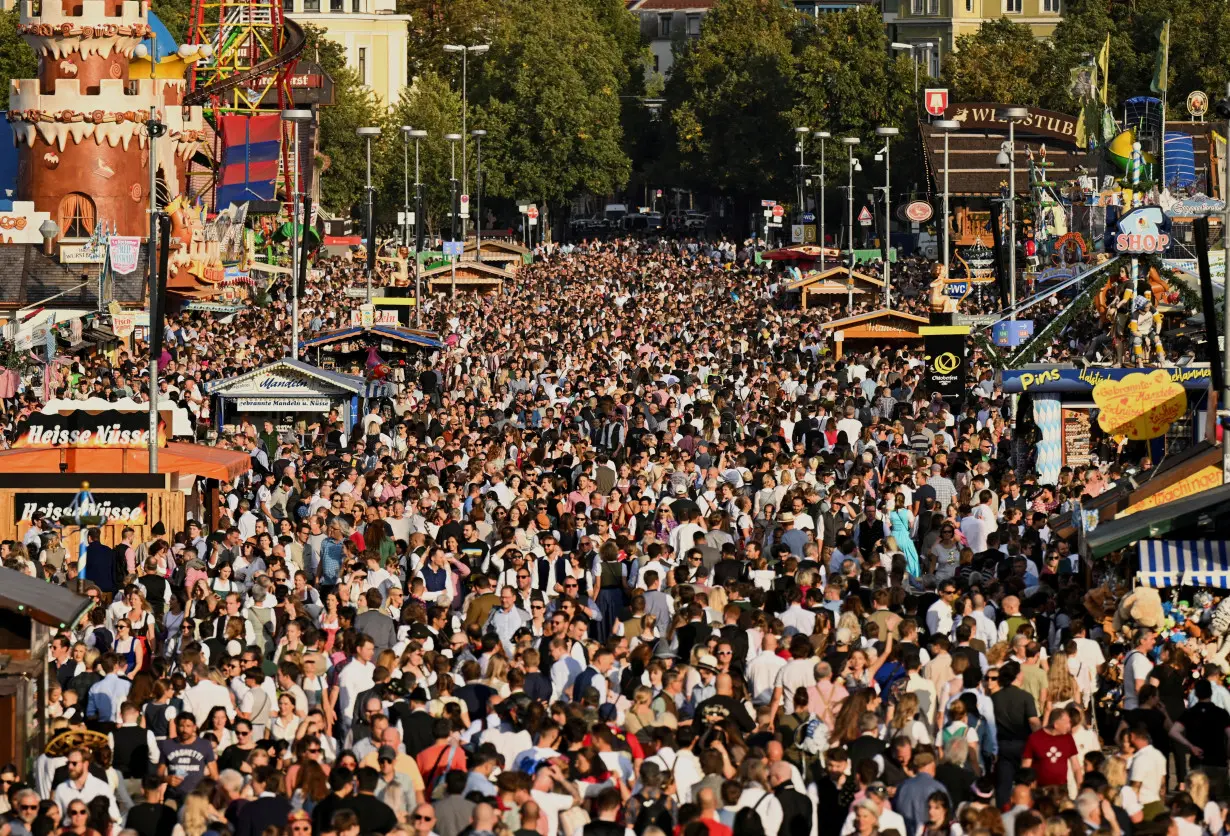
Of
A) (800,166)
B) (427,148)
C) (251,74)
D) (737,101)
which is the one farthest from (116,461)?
(737,101)

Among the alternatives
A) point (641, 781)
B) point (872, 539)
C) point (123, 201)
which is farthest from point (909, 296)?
point (641, 781)

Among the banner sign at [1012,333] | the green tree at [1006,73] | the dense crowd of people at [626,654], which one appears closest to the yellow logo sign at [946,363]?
the banner sign at [1012,333]

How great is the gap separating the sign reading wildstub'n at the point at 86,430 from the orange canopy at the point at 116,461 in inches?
3.4

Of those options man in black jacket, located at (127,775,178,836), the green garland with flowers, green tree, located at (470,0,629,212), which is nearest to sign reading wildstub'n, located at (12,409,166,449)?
man in black jacket, located at (127,775,178,836)

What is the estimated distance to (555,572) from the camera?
65.9 ft

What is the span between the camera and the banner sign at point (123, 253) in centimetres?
4763

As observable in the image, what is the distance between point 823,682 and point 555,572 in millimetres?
4997

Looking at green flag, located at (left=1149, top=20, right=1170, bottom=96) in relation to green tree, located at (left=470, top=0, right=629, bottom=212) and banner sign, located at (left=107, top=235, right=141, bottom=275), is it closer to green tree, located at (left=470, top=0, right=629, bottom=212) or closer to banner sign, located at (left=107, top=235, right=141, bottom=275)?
banner sign, located at (left=107, top=235, right=141, bottom=275)

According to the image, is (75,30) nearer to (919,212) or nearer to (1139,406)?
(919,212)

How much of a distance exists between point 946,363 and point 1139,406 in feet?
28.9

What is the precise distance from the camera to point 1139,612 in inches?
667

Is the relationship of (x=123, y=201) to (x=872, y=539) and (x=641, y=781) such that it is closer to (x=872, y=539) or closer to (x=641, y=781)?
(x=872, y=539)

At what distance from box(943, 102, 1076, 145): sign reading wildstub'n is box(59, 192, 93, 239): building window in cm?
3629

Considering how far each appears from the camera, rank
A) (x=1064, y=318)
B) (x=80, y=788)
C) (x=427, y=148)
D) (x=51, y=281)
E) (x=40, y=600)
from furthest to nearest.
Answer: (x=427, y=148), (x=51, y=281), (x=1064, y=318), (x=40, y=600), (x=80, y=788)
